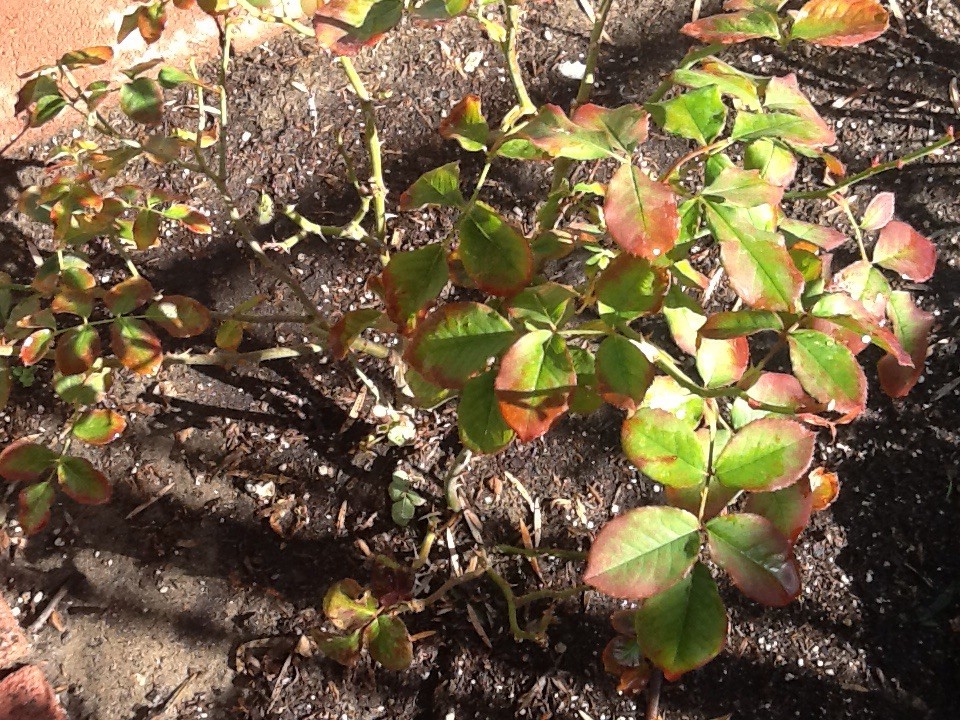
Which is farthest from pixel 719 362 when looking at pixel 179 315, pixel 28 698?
pixel 28 698

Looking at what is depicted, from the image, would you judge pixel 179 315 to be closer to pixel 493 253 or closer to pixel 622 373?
pixel 493 253

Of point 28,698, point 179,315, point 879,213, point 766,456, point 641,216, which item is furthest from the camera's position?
point 28,698

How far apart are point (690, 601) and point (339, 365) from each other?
3.51ft

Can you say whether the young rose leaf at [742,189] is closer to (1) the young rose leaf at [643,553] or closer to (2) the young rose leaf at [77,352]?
(1) the young rose leaf at [643,553]

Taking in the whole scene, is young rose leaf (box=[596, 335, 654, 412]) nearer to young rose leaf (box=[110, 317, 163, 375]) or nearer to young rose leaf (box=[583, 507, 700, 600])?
young rose leaf (box=[583, 507, 700, 600])

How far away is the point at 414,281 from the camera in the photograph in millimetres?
792

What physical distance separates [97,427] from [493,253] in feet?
2.44

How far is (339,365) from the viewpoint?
5.41 feet

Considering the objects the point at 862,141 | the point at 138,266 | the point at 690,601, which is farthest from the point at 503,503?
the point at 862,141

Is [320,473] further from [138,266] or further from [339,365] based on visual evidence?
[138,266]

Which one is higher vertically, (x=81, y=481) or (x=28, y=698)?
(x=81, y=481)

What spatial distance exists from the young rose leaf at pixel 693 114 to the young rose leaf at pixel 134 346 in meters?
0.73

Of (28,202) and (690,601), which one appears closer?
(690,601)

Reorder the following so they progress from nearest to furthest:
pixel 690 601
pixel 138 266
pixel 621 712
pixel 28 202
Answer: pixel 690 601
pixel 28 202
pixel 621 712
pixel 138 266
